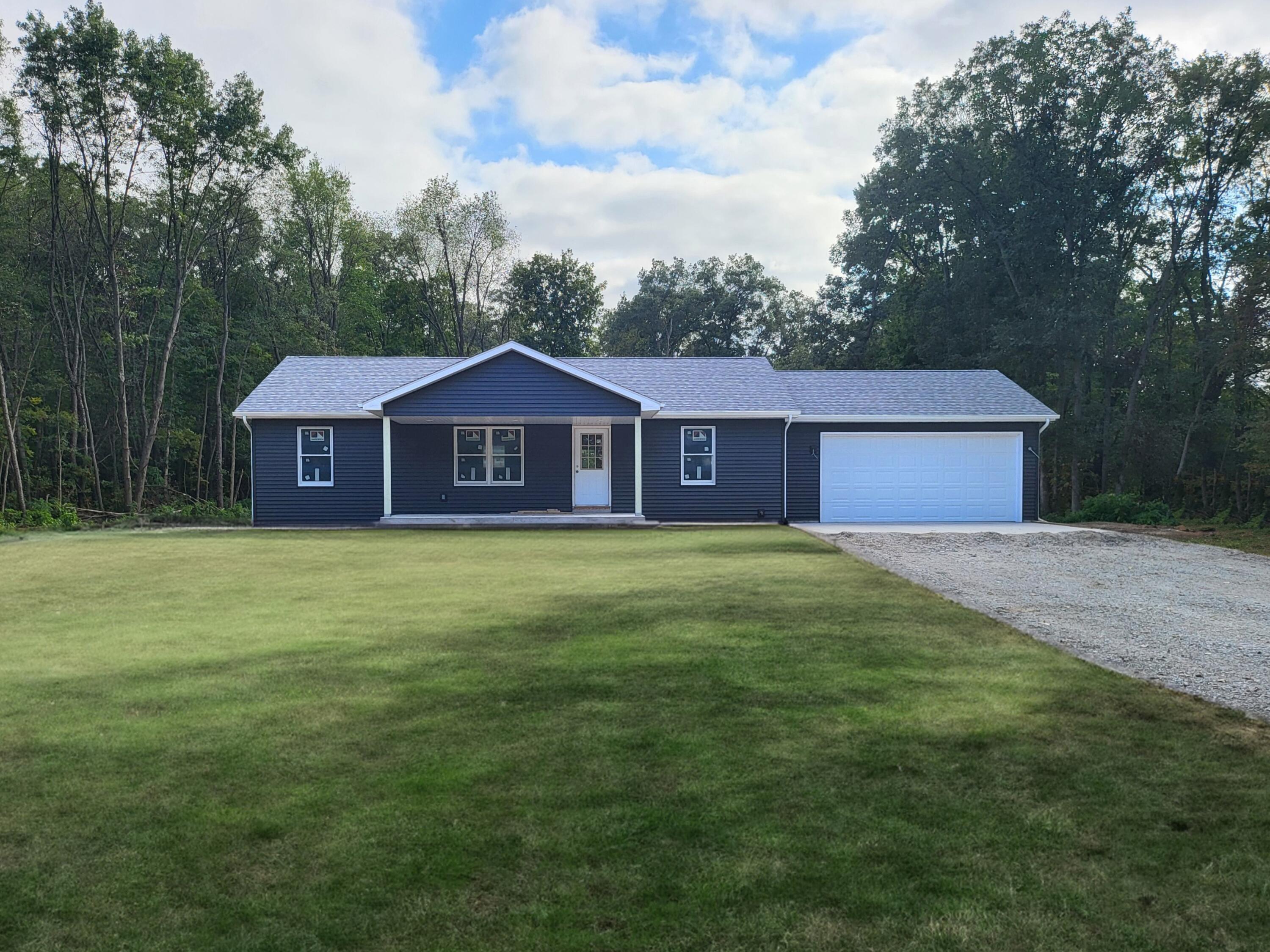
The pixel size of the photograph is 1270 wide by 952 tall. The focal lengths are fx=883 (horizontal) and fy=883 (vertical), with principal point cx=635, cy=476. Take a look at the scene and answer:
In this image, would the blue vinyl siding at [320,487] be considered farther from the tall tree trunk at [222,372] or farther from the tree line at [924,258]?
the tall tree trunk at [222,372]

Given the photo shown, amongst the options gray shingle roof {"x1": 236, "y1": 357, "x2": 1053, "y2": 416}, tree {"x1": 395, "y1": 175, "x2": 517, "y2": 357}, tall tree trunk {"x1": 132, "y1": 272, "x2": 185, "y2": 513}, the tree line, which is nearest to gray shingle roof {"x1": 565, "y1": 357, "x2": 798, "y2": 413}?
gray shingle roof {"x1": 236, "y1": 357, "x2": 1053, "y2": 416}

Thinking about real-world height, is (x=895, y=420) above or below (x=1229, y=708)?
above

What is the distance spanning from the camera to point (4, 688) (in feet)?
17.7

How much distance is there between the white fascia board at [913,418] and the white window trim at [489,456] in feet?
22.5

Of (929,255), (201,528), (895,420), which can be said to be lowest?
(201,528)

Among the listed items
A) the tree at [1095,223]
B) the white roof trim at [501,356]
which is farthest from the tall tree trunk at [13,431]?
the tree at [1095,223]

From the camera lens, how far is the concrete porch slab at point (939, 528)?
18.4m

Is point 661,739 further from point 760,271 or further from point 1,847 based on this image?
point 760,271

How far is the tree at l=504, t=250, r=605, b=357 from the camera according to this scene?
4428 centimetres

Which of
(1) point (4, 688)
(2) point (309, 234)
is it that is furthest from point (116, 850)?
(2) point (309, 234)

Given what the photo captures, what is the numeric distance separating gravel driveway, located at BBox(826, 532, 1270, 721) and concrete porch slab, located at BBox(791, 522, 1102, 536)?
3.86 feet

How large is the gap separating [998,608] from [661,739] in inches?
207

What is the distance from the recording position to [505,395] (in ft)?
66.5

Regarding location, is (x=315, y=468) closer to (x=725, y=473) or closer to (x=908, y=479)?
(x=725, y=473)
